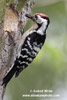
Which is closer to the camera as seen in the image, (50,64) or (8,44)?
(8,44)

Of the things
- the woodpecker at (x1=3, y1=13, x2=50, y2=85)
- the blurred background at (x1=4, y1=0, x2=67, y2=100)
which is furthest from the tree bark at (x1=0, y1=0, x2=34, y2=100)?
the blurred background at (x1=4, y1=0, x2=67, y2=100)

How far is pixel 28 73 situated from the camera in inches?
393

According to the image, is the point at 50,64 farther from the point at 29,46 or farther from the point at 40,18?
the point at 29,46

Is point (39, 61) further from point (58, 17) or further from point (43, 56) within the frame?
point (58, 17)

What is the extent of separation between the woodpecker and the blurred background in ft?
2.82

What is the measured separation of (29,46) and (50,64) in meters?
2.00

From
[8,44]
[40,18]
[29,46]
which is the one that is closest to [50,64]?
[40,18]

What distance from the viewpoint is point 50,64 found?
933 centimetres

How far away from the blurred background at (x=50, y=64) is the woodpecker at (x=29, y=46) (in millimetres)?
861

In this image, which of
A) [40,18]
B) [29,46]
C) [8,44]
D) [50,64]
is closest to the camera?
[8,44]

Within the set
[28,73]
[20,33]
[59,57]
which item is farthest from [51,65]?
[20,33]

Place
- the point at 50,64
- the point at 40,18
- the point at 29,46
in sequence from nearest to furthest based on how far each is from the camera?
the point at 29,46, the point at 40,18, the point at 50,64

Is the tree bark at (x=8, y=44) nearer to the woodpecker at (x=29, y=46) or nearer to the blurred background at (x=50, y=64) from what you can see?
the woodpecker at (x=29, y=46)

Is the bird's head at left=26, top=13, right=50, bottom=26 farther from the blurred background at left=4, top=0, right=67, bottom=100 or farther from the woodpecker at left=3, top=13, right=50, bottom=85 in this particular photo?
the blurred background at left=4, top=0, right=67, bottom=100
